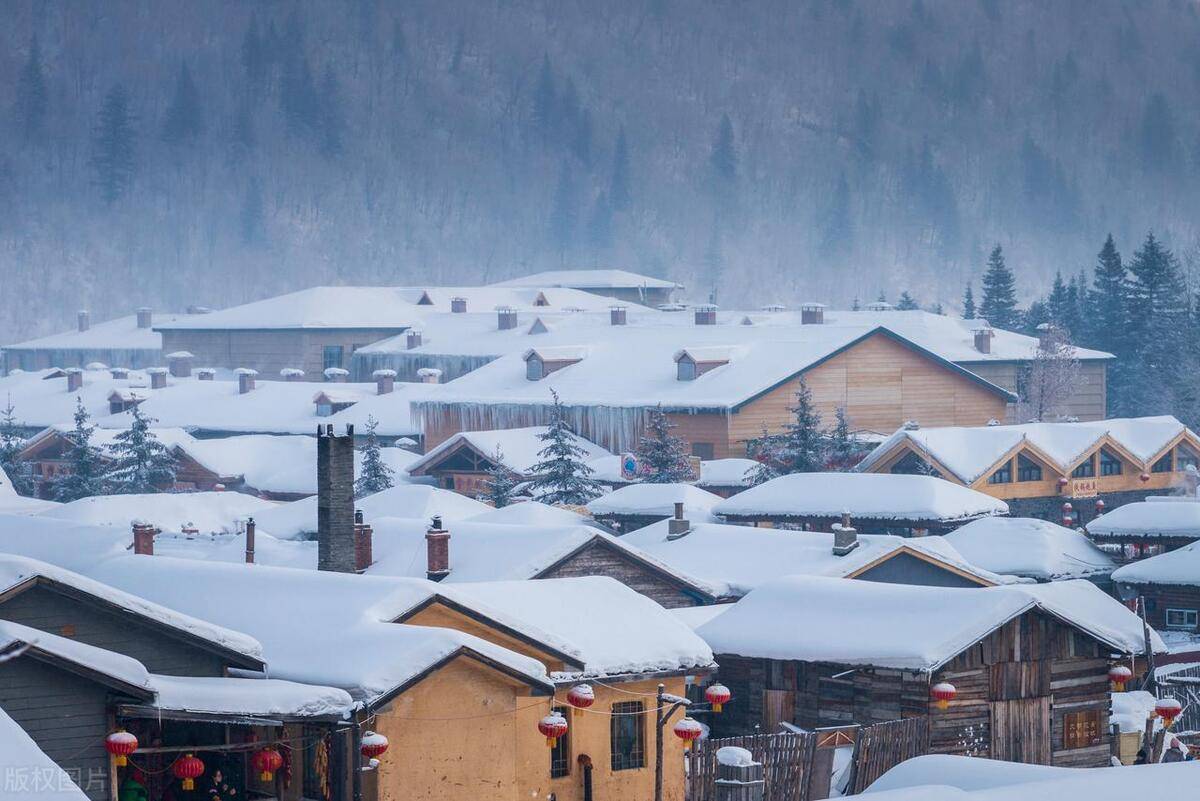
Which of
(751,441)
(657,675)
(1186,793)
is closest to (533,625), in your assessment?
(657,675)

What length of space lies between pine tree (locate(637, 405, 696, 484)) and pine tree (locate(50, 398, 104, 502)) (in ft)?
67.3

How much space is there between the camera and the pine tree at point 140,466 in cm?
7531

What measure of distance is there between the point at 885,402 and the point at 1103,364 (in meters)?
23.3

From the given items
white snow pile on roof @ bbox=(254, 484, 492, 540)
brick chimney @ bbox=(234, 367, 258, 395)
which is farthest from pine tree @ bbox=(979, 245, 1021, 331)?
white snow pile on roof @ bbox=(254, 484, 492, 540)

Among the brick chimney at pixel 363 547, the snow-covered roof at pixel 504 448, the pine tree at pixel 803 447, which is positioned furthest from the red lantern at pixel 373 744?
the snow-covered roof at pixel 504 448

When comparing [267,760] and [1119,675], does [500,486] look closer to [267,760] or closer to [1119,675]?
[1119,675]

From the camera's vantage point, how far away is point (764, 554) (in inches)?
1644

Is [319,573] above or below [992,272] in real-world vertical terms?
below

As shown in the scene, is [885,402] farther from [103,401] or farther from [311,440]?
[103,401]

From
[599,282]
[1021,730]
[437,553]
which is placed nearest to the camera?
[1021,730]

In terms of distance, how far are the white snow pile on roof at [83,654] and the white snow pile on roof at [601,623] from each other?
621 centimetres

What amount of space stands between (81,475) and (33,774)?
2454 inches

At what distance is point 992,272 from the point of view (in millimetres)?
135750

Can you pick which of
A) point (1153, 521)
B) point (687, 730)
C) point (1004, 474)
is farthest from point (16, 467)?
point (687, 730)
